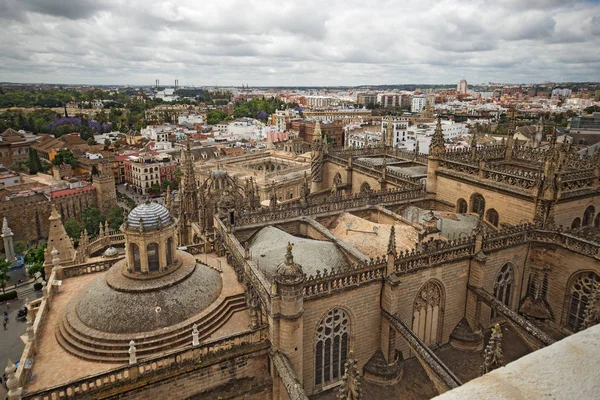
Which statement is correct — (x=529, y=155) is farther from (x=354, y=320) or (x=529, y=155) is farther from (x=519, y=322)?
(x=354, y=320)

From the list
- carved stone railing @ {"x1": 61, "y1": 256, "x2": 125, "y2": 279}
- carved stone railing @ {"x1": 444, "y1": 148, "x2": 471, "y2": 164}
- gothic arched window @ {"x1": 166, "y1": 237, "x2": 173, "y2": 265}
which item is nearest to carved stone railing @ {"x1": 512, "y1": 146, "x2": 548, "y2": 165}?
carved stone railing @ {"x1": 444, "y1": 148, "x2": 471, "y2": 164}

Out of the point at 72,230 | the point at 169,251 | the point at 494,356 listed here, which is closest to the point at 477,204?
the point at 494,356

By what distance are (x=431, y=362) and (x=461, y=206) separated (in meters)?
16.3

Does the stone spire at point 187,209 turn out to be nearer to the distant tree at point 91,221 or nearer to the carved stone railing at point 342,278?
the carved stone railing at point 342,278

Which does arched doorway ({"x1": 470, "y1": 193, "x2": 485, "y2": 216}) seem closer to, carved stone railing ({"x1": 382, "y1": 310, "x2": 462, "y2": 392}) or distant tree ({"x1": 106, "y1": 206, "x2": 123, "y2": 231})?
carved stone railing ({"x1": 382, "y1": 310, "x2": 462, "y2": 392})

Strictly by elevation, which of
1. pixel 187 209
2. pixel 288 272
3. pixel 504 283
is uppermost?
pixel 288 272

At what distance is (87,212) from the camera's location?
74.6 m

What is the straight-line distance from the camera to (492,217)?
28.0 metres

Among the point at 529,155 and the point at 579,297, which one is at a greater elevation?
the point at 529,155

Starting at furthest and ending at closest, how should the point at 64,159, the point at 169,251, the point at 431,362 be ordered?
1. the point at 64,159
2. the point at 169,251
3. the point at 431,362

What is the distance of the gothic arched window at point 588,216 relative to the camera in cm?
2650

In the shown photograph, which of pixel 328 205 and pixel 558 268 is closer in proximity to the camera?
A: pixel 558 268

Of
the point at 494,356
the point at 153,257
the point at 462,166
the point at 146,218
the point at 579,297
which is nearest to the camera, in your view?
the point at 494,356

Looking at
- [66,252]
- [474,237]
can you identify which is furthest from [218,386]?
[66,252]
